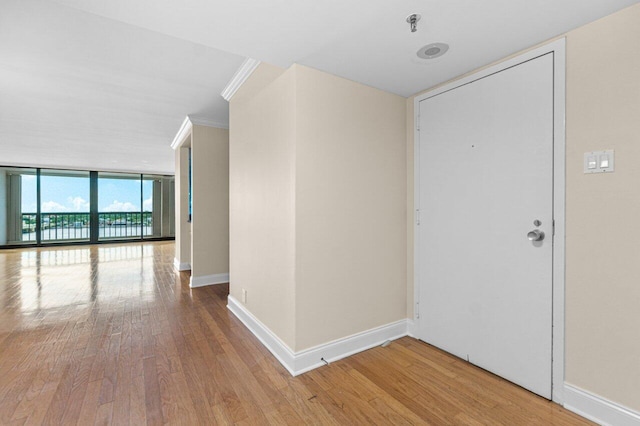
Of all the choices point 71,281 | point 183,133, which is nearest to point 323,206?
point 183,133

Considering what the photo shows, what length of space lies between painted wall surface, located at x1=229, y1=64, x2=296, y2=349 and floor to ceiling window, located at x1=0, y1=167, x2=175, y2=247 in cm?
900

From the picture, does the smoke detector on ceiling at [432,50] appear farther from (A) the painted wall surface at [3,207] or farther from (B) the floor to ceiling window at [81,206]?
(A) the painted wall surface at [3,207]

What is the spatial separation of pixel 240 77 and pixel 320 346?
8.54 feet

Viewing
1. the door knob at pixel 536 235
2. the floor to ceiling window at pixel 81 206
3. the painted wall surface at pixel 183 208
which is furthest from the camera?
the floor to ceiling window at pixel 81 206

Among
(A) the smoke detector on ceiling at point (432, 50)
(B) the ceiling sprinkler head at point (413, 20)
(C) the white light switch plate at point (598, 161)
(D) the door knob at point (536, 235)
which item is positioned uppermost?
(A) the smoke detector on ceiling at point (432, 50)

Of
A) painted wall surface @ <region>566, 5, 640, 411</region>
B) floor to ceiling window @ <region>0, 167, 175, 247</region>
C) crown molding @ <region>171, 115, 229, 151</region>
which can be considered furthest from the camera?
floor to ceiling window @ <region>0, 167, 175, 247</region>

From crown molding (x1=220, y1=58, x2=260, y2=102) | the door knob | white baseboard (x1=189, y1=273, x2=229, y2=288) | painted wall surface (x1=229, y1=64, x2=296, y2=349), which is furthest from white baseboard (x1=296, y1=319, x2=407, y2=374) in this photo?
white baseboard (x1=189, y1=273, x2=229, y2=288)

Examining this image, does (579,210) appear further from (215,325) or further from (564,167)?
(215,325)

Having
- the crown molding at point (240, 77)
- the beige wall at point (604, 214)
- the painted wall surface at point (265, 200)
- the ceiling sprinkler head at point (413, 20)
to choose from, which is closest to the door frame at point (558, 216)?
the beige wall at point (604, 214)

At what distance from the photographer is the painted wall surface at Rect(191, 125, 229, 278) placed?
4535 millimetres

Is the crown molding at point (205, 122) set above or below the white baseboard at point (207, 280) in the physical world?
above

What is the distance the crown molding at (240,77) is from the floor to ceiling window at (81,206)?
883cm

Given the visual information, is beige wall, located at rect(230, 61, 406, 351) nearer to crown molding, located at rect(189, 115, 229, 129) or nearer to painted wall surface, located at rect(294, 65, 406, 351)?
painted wall surface, located at rect(294, 65, 406, 351)

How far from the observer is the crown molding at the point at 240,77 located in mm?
2643
